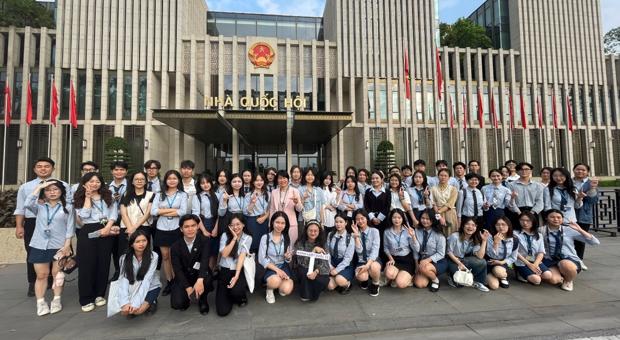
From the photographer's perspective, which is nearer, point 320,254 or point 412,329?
point 412,329

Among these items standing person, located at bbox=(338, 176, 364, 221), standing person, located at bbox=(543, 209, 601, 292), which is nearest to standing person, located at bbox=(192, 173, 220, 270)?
standing person, located at bbox=(338, 176, 364, 221)

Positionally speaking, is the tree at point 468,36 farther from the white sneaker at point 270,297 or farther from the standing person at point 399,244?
the white sneaker at point 270,297

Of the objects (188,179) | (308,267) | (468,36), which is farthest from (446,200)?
(468,36)

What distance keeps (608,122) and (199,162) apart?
115 feet

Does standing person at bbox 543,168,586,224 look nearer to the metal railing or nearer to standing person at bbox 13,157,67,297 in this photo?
the metal railing

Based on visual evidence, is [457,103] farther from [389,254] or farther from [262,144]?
[389,254]

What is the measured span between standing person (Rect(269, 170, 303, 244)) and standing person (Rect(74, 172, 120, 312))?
2226 mm

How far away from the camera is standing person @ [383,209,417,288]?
4525 millimetres

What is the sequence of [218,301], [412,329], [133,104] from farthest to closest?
[133,104] < [218,301] < [412,329]

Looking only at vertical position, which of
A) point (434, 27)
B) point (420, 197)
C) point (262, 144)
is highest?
point (434, 27)

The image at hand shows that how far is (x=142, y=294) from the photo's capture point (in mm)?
3436

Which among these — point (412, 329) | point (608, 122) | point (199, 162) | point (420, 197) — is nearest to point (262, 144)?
point (199, 162)

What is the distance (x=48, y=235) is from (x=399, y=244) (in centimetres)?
479

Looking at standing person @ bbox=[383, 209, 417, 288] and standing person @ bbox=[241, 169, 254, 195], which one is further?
standing person @ bbox=[241, 169, 254, 195]
